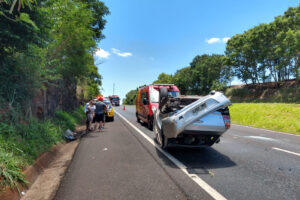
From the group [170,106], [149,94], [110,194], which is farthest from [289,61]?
[110,194]

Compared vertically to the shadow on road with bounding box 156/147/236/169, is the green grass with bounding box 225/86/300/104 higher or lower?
higher

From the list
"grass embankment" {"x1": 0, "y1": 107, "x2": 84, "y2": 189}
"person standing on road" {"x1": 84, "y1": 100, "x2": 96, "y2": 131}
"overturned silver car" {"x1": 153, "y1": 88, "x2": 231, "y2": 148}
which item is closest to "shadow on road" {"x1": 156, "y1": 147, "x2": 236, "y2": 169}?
"overturned silver car" {"x1": 153, "y1": 88, "x2": 231, "y2": 148}

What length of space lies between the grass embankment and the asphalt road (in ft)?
2.95

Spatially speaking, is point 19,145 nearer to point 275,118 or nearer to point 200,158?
point 200,158

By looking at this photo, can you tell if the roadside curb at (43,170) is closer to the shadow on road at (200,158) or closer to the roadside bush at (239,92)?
the shadow on road at (200,158)

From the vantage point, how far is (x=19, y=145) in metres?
4.53

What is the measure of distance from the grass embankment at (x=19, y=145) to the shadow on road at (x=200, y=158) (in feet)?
10.8

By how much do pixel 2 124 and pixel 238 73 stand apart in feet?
146

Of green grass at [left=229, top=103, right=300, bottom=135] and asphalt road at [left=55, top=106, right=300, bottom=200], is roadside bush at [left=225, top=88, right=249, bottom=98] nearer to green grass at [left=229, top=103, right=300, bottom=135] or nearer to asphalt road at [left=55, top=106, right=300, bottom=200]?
green grass at [left=229, top=103, right=300, bottom=135]

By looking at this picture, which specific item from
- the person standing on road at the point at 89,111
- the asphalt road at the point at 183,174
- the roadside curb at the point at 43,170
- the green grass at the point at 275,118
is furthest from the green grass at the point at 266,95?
the roadside curb at the point at 43,170

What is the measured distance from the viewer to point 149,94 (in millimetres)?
10391

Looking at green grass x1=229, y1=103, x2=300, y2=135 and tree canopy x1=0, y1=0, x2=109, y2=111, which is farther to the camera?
green grass x1=229, y1=103, x2=300, y2=135

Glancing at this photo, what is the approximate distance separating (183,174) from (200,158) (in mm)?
1434

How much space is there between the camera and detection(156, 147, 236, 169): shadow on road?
4648 mm
